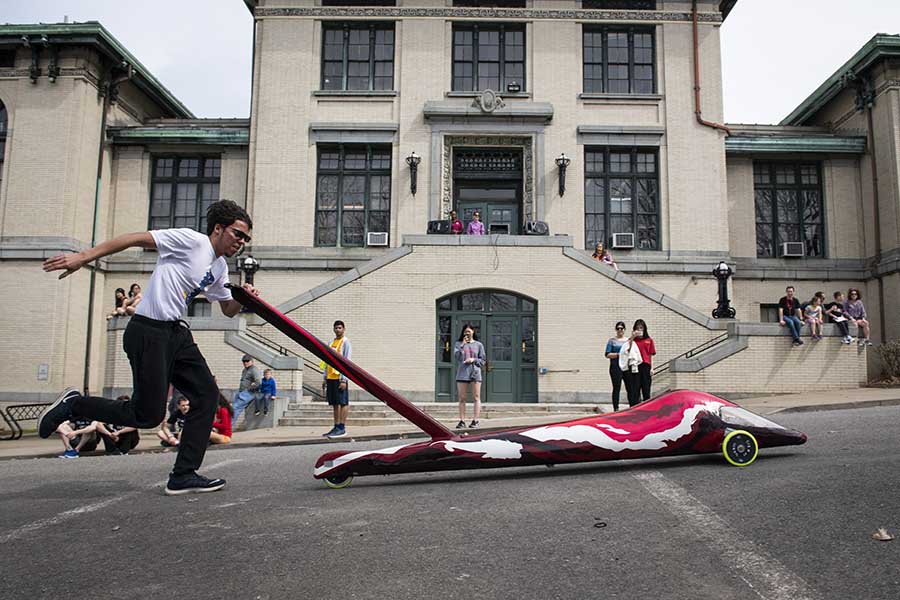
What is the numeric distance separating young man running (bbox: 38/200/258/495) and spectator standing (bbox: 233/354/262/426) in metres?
10.7

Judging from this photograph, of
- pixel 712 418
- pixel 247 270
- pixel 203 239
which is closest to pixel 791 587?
pixel 712 418

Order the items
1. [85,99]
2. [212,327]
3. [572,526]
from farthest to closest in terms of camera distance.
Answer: [85,99]
[212,327]
[572,526]

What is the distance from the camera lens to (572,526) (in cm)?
441

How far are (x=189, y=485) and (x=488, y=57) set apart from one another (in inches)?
831

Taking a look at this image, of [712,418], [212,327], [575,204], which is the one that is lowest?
[712,418]

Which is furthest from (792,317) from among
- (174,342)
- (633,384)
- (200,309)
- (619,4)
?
(200,309)

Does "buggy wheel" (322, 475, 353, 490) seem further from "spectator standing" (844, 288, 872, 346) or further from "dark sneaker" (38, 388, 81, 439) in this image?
"spectator standing" (844, 288, 872, 346)

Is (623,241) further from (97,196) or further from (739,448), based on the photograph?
(739,448)

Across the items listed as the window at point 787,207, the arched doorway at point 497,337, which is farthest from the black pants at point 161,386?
the window at point 787,207

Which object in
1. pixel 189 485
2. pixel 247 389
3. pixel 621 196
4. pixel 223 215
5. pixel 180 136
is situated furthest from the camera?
pixel 180 136

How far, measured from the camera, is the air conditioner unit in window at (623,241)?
2328 cm

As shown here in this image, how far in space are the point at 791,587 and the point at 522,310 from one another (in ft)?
54.1

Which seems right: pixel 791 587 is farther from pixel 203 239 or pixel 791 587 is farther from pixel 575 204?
pixel 575 204

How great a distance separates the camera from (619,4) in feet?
80.6
